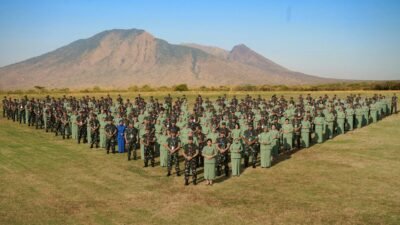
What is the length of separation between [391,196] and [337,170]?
406 cm

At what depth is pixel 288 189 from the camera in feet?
53.7

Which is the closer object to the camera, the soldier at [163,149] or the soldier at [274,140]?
the soldier at [163,149]

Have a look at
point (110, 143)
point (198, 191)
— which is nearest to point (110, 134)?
point (110, 143)

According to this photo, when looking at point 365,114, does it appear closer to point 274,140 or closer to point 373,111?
point 373,111

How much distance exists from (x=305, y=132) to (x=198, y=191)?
420 inches

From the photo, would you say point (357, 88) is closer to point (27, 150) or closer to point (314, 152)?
point (314, 152)

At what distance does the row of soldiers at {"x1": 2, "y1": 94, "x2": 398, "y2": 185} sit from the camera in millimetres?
18672

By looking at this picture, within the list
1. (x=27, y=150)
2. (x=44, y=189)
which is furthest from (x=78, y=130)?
(x=44, y=189)

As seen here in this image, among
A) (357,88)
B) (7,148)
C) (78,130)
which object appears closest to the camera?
(7,148)

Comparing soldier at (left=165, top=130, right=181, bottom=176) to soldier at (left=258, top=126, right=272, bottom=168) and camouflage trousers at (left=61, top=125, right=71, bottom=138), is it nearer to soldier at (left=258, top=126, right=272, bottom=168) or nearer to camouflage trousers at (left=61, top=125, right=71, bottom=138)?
soldier at (left=258, top=126, right=272, bottom=168)

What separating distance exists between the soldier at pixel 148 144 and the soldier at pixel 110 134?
353 centimetres

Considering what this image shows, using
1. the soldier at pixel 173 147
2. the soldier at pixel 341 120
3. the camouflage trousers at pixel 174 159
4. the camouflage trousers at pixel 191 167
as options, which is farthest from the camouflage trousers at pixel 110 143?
the soldier at pixel 341 120

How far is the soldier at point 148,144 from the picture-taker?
19984 mm

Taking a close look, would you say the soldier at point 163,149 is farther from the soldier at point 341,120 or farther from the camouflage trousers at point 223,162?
the soldier at point 341,120
